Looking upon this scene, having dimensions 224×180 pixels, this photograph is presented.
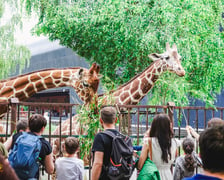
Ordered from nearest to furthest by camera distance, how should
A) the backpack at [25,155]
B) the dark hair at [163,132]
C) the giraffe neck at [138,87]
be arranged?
the backpack at [25,155], the dark hair at [163,132], the giraffe neck at [138,87]

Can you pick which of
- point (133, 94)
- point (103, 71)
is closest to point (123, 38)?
point (103, 71)

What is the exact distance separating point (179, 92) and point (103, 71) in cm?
381

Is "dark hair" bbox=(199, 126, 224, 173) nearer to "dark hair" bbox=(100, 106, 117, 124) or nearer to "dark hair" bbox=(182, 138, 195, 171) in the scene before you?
"dark hair" bbox=(100, 106, 117, 124)

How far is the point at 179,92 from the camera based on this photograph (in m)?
11.1

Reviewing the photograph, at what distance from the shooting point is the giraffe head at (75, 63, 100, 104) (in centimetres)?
761

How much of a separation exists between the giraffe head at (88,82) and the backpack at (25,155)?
348cm

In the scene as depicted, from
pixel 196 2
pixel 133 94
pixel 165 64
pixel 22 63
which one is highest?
pixel 196 2

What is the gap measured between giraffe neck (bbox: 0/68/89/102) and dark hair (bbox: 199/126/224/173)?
605 cm

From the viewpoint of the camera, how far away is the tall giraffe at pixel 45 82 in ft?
26.0

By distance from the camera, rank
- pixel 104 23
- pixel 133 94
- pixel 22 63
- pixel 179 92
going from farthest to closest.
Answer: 1. pixel 22 63
2. pixel 104 23
3. pixel 179 92
4. pixel 133 94

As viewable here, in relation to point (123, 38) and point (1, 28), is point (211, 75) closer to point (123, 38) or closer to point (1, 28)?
point (123, 38)

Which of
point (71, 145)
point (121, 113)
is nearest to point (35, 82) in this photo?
point (121, 113)

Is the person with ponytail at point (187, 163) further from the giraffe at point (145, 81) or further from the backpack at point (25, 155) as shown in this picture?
the giraffe at point (145, 81)

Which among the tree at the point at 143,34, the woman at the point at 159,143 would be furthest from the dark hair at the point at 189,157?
the tree at the point at 143,34
